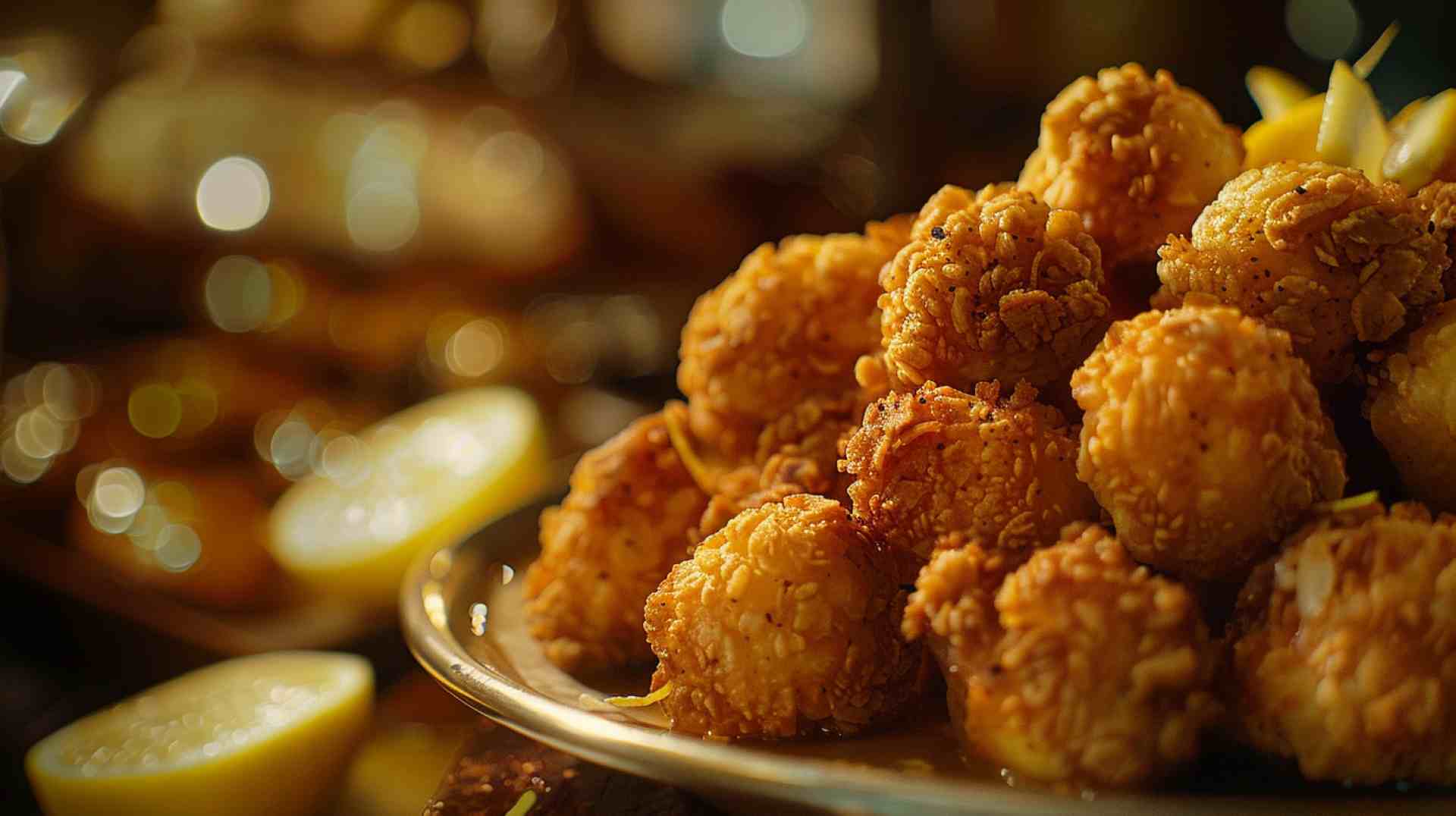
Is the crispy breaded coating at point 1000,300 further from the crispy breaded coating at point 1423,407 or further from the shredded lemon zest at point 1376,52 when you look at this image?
the shredded lemon zest at point 1376,52

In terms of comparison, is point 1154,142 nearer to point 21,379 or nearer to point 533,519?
point 533,519

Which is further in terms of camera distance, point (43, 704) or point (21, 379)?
point (21, 379)

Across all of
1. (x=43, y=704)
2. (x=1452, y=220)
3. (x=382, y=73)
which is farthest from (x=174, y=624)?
(x=382, y=73)

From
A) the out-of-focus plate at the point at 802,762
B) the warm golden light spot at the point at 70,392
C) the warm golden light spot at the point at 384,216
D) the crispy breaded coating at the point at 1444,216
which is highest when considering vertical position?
the crispy breaded coating at the point at 1444,216

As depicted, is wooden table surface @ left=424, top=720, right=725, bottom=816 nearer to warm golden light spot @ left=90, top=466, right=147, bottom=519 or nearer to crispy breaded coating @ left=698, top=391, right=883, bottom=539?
crispy breaded coating @ left=698, top=391, right=883, bottom=539

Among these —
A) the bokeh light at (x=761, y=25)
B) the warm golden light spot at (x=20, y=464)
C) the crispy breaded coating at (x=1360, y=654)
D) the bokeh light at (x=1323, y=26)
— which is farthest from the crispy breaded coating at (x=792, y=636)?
the bokeh light at (x=761, y=25)

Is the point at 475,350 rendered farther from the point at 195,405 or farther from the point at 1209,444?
the point at 1209,444

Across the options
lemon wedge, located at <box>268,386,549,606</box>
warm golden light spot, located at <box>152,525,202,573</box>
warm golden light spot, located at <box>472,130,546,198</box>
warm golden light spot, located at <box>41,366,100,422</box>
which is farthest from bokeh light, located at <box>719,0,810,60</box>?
warm golden light spot, located at <box>152,525,202,573</box>
